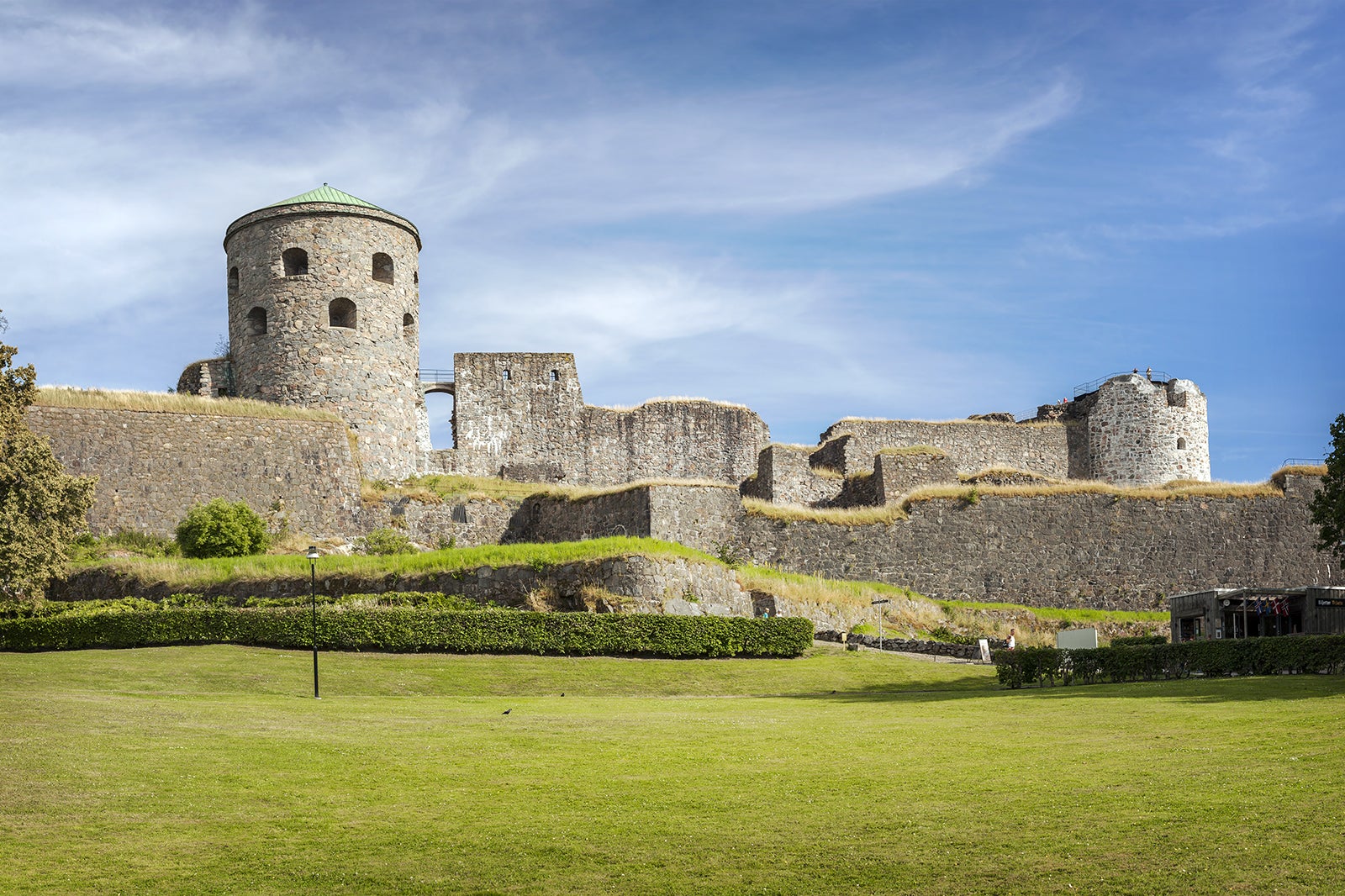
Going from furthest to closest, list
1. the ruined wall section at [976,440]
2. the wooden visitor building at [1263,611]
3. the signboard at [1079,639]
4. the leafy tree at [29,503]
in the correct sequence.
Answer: the ruined wall section at [976,440], the signboard at [1079,639], the wooden visitor building at [1263,611], the leafy tree at [29,503]

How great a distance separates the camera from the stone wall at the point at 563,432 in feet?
146

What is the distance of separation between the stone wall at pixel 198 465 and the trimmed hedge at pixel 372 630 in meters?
7.92

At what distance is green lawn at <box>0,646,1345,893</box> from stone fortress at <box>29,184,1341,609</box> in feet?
52.4

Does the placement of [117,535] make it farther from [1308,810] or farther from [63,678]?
[1308,810]

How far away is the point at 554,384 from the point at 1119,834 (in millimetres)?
36508

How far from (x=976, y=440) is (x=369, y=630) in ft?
97.6

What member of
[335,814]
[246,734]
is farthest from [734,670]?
[335,814]

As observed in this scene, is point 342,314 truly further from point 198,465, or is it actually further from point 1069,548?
point 1069,548

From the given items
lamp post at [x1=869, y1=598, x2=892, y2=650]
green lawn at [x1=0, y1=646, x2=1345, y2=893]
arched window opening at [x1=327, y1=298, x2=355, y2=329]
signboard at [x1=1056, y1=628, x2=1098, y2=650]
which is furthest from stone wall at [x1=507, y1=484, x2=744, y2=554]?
green lawn at [x1=0, y1=646, x2=1345, y2=893]

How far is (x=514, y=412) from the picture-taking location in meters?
45.1

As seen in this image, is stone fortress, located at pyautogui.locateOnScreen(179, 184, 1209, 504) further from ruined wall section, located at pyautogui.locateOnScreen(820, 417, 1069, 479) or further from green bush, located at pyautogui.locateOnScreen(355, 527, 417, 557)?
green bush, located at pyautogui.locateOnScreen(355, 527, 417, 557)

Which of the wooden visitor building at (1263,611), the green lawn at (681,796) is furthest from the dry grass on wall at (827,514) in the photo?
the green lawn at (681,796)

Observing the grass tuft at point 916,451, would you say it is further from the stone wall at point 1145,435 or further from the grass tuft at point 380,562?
the grass tuft at point 380,562

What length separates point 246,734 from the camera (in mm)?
15336
